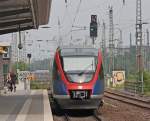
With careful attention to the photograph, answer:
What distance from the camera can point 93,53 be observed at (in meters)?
21.0

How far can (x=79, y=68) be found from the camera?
2041 centimetres

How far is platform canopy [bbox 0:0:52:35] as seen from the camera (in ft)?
66.5

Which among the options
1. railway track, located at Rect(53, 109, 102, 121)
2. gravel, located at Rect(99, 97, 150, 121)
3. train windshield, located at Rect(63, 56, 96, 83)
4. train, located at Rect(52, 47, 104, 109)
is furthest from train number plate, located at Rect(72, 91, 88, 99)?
gravel, located at Rect(99, 97, 150, 121)

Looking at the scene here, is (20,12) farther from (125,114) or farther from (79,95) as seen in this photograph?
(125,114)

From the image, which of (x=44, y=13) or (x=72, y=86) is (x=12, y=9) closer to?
(x=44, y=13)

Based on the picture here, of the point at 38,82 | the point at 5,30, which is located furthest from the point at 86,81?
the point at 38,82

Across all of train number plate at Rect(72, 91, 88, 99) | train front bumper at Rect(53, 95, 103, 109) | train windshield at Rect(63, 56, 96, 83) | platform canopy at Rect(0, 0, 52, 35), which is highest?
platform canopy at Rect(0, 0, 52, 35)

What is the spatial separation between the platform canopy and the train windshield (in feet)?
8.24

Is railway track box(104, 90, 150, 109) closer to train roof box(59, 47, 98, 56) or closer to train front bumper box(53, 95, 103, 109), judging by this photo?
train roof box(59, 47, 98, 56)

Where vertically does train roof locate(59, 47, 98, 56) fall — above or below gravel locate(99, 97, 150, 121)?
above

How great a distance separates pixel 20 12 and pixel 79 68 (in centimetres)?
488

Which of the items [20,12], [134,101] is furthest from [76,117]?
[134,101]

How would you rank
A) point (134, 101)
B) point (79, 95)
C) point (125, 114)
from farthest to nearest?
point (134, 101)
point (125, 114)
point (79, 95)

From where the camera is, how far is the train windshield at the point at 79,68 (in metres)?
20.0
